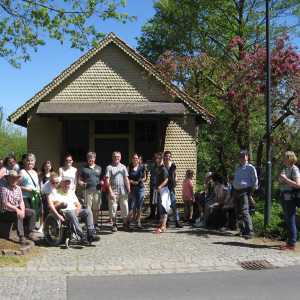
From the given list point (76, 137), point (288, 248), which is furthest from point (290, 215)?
point (76, 137)

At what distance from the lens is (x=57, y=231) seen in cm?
1068

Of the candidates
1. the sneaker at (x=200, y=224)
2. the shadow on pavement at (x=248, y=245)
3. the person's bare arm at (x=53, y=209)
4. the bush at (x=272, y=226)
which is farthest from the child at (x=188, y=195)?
the person's bare arm at (x=53, y=209)

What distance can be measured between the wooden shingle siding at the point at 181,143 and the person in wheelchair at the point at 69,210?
7626mm

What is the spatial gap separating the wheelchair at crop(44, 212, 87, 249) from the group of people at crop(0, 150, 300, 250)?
134mm

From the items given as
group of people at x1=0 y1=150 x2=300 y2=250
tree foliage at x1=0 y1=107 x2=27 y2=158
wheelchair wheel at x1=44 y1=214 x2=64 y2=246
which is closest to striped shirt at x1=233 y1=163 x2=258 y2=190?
group of people at x1=0 y1=150 x2=300 y2=250

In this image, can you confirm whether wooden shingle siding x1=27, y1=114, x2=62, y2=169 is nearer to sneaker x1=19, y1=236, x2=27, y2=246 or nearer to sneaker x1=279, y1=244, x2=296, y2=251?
sneaker x1=19, y1=236, x2=27, y2=246

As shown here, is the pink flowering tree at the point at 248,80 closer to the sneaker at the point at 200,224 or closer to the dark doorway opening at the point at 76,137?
the sneaker at the point at 200,224

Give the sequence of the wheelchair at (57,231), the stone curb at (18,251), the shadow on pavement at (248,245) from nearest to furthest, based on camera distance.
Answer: the stone curb at (18,251) < the wheelchair at (57,231) < the shadow on pavement at (248,245)

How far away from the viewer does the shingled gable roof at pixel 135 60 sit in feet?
57.2

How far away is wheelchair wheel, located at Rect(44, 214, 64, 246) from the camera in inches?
419

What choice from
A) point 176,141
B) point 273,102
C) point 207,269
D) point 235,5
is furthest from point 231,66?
point 235,5

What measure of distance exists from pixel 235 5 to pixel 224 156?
29.0 feet

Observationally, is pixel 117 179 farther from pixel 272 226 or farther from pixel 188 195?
pixel 272 226

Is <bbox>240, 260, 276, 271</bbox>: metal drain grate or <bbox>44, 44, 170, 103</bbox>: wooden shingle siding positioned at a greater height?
<bbox>44, 44, 170, 103</bbox>: wooden shingle siding
